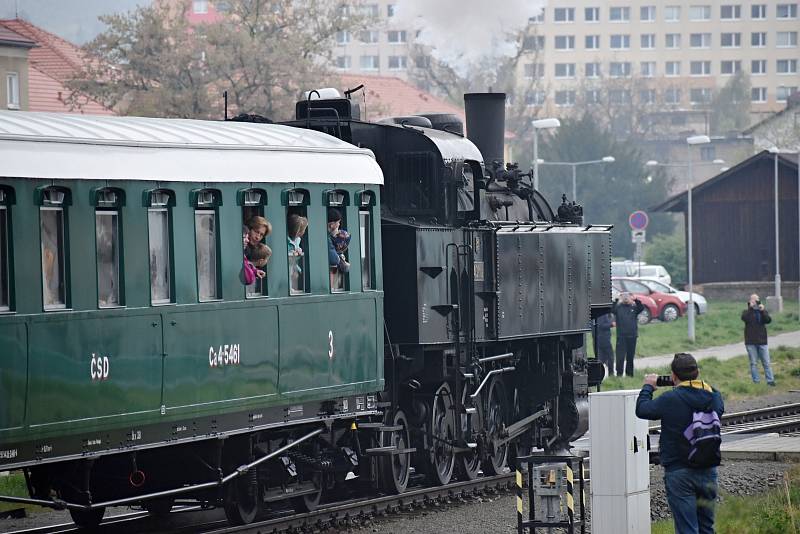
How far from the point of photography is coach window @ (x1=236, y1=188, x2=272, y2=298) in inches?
509

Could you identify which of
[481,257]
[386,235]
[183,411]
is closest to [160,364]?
[183,411]

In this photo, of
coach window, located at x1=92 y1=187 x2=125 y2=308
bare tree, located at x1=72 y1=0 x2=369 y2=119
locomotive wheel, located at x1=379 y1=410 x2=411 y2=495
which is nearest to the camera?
coach window, located at x1=92 y1=187 x2=125 y2=308

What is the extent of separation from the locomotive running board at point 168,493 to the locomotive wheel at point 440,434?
2.01 metres

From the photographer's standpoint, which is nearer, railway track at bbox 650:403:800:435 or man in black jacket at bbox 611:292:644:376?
railway track at bbox 650:403:800:435

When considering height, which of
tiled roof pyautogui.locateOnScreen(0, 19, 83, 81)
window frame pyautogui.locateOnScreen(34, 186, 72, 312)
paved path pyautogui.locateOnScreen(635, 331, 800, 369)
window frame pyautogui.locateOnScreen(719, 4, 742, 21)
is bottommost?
paved path pyautogui.locateOnScreen(635, 331, 800, 369)

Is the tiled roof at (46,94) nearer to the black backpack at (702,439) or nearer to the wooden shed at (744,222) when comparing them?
the wooden shed at (744,222)

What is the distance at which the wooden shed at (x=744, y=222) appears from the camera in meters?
62.4

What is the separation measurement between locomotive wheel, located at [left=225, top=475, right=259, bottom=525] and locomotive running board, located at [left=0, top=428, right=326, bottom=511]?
10.0 inches

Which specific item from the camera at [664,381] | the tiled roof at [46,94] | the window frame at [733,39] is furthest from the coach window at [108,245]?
the window frame at [733,39]

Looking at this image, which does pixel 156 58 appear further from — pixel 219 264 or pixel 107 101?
pixel 219 264

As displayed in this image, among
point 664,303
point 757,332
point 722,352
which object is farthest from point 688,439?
point 664,303

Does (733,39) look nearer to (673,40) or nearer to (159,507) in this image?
(673,40)

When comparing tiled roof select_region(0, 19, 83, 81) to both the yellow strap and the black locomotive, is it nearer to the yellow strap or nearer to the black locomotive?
the black locomotive

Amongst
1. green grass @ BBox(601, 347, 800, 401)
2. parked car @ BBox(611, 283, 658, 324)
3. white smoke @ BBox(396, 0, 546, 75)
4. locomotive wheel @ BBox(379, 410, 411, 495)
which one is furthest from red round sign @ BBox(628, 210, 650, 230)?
locomotive wheel @ BBox(379, 410, 411, 495)
